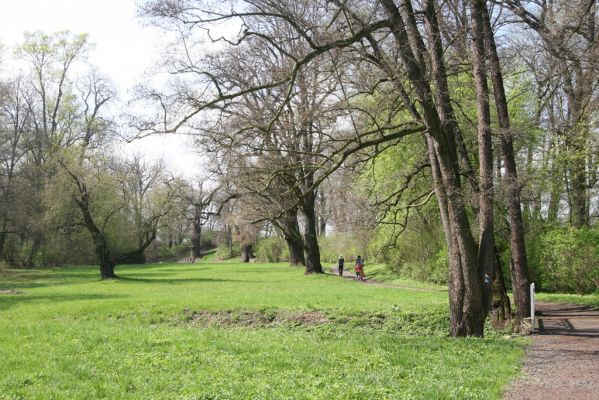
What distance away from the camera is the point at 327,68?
38.5ft

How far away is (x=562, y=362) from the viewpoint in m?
8.34

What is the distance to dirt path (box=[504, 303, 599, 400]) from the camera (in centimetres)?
650

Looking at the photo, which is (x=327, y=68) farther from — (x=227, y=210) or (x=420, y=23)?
(x=227, y=210)

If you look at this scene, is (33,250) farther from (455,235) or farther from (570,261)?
(455,235)

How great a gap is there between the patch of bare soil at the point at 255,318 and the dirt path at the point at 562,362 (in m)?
5.69

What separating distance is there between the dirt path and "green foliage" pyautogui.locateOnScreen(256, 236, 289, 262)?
45.7m

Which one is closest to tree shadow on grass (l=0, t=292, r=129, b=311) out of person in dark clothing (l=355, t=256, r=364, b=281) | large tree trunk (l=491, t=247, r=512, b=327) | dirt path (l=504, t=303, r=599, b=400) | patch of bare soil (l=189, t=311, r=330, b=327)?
patch of bare soil (l=189, t=311, r=330, b=327)

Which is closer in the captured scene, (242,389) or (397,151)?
(242,389)

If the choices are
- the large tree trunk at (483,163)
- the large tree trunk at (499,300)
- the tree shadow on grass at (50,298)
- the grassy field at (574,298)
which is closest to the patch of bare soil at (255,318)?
the large tree trunk at (499,300)

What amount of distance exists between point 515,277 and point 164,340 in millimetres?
9242

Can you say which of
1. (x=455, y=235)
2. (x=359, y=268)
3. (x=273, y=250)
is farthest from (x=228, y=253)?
(x=455, y=235)

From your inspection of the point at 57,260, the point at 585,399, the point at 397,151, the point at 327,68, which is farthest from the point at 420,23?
the point at 57,260

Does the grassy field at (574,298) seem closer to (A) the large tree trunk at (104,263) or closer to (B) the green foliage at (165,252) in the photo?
(A) the large tree trunk at (104,263)

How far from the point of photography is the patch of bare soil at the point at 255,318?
14.6m
